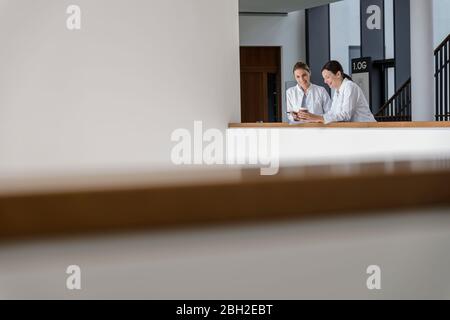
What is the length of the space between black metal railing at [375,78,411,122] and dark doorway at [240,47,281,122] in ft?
8.52

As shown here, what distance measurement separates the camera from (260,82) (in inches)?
576

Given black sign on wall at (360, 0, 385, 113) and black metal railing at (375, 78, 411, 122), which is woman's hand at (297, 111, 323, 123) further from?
black sign on wall at (360, 0, 385, 113)

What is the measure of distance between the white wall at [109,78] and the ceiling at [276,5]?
15.3ft

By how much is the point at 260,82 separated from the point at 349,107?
27.6ft

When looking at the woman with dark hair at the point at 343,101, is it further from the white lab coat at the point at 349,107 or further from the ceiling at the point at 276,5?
the ceiling at the point at 276,5

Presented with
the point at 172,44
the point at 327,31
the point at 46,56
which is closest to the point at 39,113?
the point at 46,56

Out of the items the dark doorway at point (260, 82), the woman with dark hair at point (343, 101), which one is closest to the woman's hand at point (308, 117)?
the woman with dark hair at point (343, 101)

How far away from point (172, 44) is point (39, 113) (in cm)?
142

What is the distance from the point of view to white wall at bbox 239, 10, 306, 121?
14078 mm

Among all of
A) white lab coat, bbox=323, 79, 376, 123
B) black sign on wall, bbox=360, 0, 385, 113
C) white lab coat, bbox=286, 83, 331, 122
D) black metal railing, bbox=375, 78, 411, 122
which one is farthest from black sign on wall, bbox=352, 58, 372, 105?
white lab coat, bbox=323, 79, 376, 123

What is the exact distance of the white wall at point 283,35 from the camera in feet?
46.2

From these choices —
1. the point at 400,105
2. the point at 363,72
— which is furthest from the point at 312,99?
the point at 363,72

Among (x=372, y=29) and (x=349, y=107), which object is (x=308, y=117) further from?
(x=372, y=29)
